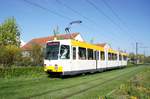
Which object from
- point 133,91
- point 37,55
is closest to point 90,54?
point 133,91

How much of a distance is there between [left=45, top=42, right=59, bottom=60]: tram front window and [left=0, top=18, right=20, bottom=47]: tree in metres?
43.6

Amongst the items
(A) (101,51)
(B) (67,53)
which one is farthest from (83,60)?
(A) (101,51)

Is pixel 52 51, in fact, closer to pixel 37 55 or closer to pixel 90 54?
pixel 90 54

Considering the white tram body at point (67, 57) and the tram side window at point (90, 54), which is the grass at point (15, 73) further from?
Result: the tram side window at point (90, 54)

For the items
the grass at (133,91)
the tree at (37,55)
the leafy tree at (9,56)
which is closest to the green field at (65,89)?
the grass at (133,91)

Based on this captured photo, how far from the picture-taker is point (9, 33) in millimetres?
62688

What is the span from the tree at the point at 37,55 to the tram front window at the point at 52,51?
30684mm

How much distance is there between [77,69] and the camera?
70.1ft

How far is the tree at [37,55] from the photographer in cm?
5047

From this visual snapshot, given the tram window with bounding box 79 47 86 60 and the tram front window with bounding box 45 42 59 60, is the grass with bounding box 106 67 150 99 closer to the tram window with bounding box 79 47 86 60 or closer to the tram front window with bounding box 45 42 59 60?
the tram front window with bounding box 45 42 59 60

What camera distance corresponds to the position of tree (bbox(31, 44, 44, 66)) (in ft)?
166

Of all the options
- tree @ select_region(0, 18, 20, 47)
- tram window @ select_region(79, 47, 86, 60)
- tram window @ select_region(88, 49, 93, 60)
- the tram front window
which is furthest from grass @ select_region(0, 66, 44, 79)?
tree @ select_region(0, 18, 20, 47)

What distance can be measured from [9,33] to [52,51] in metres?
45.9

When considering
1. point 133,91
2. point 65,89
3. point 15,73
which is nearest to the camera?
point 133,91
